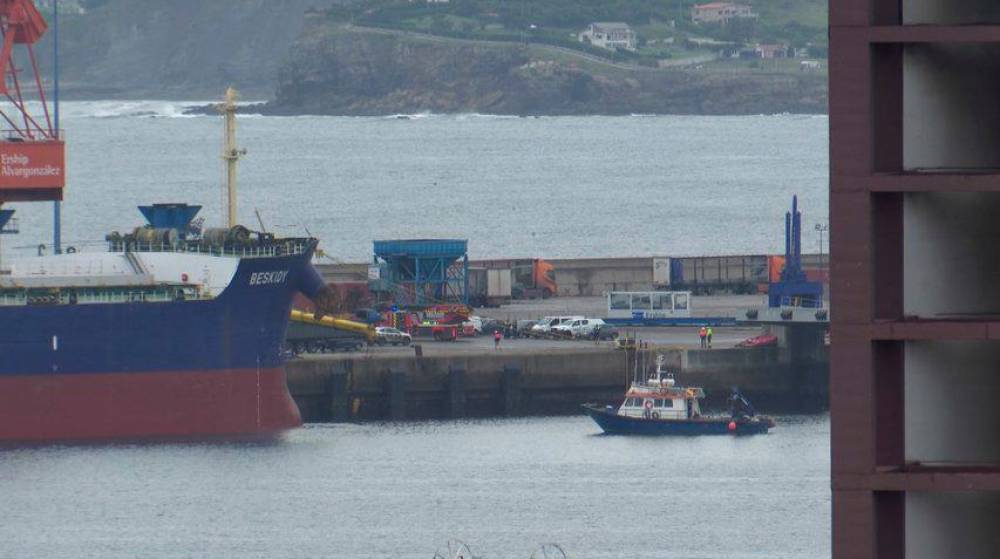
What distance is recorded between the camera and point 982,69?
12.0m

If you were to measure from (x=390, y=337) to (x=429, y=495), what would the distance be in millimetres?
14147

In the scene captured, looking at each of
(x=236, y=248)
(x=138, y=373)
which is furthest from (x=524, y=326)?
(x=138, y=373)

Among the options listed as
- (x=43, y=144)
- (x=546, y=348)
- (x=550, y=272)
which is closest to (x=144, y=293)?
(x=43, y=144)

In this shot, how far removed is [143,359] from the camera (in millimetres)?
47656

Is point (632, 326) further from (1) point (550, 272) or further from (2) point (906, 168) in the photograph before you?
(2) point (906, 168)

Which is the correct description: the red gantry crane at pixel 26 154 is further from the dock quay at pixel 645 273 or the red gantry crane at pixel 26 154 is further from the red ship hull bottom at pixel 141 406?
the dock quay at pixel 645 273

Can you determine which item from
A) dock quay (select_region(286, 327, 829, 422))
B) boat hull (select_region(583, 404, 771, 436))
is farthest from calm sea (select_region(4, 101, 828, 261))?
boat hull (select_region(583, 404, 771, 436))

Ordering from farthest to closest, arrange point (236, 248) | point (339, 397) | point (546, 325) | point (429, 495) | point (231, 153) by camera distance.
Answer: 1. point (546, 325)
2. point (231, 153)
3. point (339, 397)
4. point (236, 248)
5. point (429, 495)

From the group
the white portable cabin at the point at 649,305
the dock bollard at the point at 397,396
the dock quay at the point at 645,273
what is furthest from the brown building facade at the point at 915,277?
the dock quay at the point at 645,273

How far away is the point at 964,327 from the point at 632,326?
159ft

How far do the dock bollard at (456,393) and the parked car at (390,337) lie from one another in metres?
4.38

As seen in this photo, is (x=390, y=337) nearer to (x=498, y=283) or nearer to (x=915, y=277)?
(x=498, y=283)

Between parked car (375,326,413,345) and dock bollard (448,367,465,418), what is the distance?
4.38m

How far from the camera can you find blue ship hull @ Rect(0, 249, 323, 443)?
47219mm
